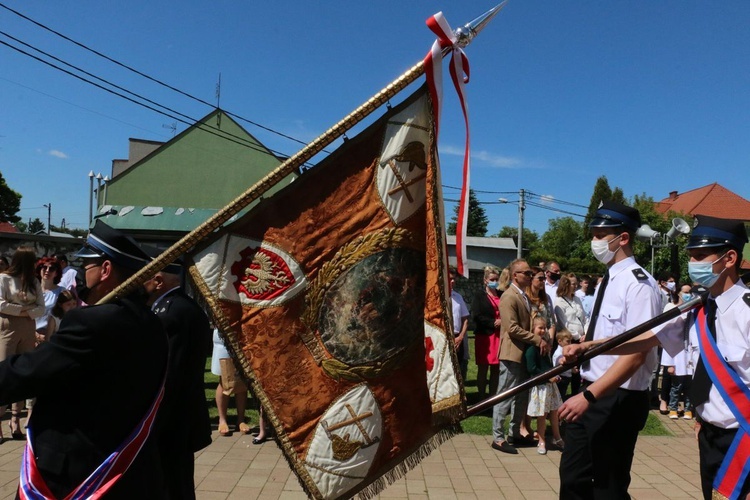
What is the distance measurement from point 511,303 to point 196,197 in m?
22.1

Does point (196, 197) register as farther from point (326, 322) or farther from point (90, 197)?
point (326, 322)

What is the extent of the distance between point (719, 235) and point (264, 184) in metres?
2.32

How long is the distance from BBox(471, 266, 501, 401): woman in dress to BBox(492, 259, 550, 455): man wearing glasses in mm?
1452

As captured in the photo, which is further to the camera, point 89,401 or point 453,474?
point 453,474

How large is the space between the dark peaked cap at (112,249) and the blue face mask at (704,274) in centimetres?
273

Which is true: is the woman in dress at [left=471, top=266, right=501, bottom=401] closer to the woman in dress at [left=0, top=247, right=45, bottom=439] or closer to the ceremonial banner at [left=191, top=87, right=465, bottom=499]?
the woman in dress at [left=0, top=247, right=45, bottom=439]

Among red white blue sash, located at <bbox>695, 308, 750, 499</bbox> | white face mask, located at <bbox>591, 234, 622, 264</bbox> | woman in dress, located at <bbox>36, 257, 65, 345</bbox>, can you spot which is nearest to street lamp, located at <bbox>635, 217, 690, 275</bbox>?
white face mask, located at <bbox>591, 234, 622, 264</bbox>

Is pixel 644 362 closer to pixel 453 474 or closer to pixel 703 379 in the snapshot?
pixel 703 379

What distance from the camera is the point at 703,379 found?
307 centimetres

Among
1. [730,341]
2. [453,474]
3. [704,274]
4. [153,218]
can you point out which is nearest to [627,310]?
[704,274]

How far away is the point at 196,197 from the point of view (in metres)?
26.8

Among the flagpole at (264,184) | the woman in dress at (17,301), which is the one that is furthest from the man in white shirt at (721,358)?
the woman in dress at (17,301)

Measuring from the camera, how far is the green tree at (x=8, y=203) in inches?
2209

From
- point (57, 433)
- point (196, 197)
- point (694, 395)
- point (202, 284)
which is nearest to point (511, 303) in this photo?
point (694, 395)
